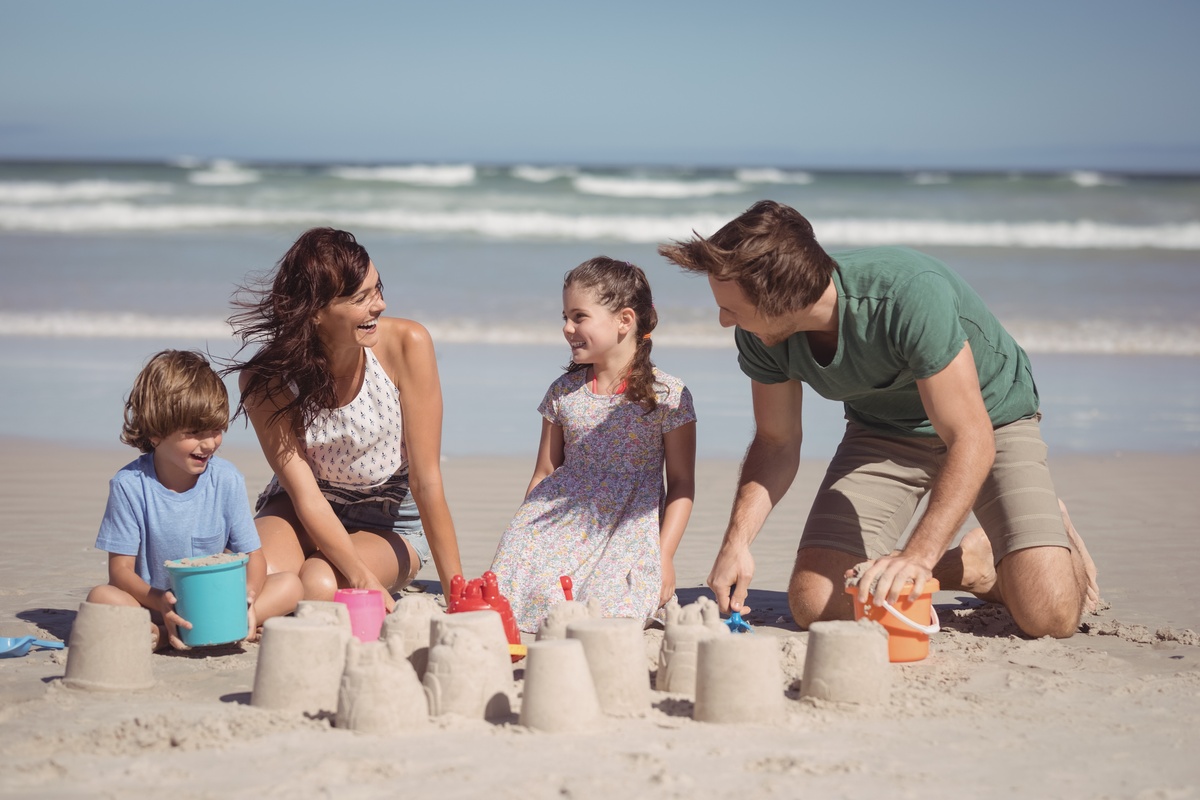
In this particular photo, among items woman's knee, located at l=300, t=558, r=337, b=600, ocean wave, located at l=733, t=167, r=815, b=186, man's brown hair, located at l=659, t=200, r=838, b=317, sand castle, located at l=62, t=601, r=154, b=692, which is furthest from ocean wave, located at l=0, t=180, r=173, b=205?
man's brown hair, located at l=659, t=200, r=838, b=317

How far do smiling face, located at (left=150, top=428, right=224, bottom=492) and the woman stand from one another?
48 cm

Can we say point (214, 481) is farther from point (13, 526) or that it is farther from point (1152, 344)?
point (1152, 344)

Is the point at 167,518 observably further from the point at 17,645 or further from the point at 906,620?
the point at 906,620

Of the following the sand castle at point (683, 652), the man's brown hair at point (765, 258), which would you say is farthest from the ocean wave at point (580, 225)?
the sand castle at point (683, 652)

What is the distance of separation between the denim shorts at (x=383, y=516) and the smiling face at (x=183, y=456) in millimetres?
909

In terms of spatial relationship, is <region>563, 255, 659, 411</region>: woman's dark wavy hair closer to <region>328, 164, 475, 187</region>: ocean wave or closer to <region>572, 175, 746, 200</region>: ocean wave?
<region>572, 175, 746, 200</region>: ocean wave

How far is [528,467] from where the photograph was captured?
699 centimetres

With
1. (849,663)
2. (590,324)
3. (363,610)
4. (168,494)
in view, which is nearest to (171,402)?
(168,494)

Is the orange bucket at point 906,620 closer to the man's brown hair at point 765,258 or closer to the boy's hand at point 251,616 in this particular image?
the man's brown hair at point 765,258

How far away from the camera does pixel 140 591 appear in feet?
13.0

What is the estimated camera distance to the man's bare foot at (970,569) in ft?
15.5

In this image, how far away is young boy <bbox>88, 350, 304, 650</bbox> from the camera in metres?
3.91

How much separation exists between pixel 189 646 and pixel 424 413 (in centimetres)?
125

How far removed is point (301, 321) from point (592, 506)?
1311mm
